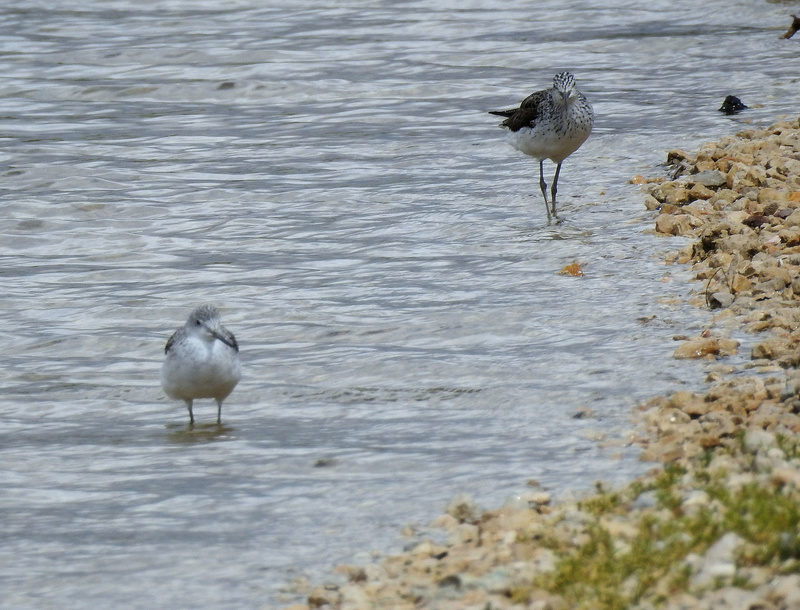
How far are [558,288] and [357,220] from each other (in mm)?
3121

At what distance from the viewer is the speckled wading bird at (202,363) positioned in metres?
8.11

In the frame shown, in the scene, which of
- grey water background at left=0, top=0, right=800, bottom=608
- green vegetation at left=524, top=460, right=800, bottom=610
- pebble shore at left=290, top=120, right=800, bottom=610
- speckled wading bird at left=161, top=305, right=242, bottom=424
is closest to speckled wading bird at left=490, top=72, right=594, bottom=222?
grey water background at left=0, top=0, right=800, bottom=608

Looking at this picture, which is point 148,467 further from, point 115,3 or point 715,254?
point 115,3

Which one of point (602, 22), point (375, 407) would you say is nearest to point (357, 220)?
point (375, 407)

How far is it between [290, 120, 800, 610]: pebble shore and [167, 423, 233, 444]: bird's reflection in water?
2202 mm

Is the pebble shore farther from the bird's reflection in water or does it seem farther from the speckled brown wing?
the speckled brown wing

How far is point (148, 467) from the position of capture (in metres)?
7.67

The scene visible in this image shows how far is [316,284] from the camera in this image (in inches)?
437

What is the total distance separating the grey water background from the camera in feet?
22.5

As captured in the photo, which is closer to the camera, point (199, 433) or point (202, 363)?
point (202, 363)

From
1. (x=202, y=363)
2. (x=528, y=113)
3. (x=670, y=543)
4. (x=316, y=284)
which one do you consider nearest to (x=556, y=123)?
(x=528, y=113)

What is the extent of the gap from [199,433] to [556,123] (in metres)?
6.24

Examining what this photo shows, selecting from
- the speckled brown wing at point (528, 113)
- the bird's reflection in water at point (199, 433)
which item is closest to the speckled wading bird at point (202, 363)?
the bird's reflection in water at point (199, 433)

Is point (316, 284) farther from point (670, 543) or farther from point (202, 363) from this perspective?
point (670, 543)
